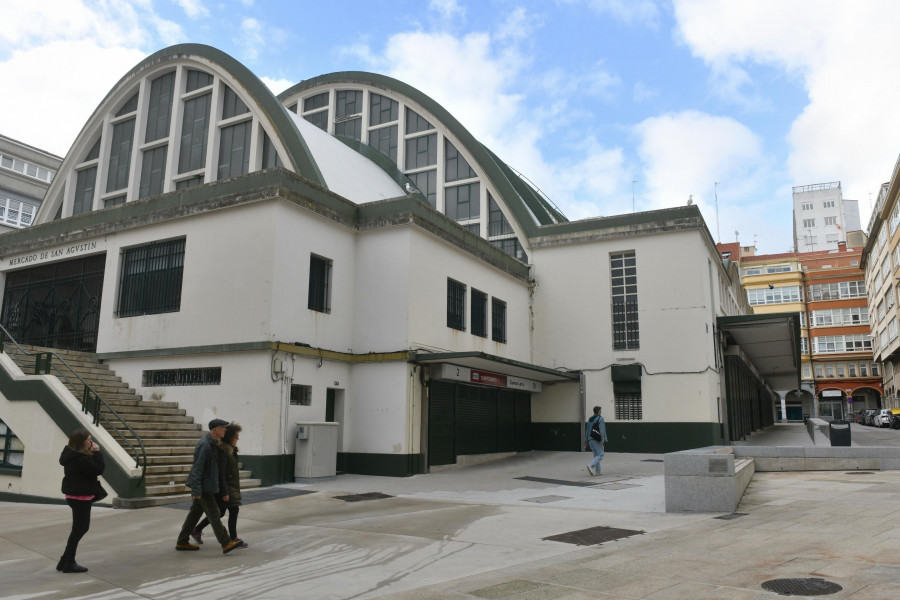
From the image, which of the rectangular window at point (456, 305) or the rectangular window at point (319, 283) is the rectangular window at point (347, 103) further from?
the rectangular window at point (319, 283)

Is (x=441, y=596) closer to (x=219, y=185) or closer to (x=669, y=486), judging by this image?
(x=669, y=486)

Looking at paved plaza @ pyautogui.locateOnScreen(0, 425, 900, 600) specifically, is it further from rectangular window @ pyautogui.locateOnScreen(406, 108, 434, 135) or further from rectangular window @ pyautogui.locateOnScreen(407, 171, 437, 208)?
rectangular window @ pyautogui.locateOnScreen(406, 108, 434, 135)

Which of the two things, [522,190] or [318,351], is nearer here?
[318,351]

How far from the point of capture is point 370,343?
1814 cm

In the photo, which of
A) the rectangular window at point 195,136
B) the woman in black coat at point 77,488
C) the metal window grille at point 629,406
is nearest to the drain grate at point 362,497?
the woman in black coat at point 77,488

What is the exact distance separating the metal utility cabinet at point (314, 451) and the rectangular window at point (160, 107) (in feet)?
45.4

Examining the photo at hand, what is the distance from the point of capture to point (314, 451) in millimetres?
15859

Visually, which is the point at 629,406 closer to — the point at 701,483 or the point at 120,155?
the point at 701,483

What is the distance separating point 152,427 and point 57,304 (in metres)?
8.33

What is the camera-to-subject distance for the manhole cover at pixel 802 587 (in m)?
5.60

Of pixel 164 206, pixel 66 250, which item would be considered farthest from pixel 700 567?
pixel 66 250

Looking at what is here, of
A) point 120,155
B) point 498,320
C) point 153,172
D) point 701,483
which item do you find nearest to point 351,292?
point 498,320

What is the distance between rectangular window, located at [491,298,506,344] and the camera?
23253 mm

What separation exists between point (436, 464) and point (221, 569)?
11.4 m
